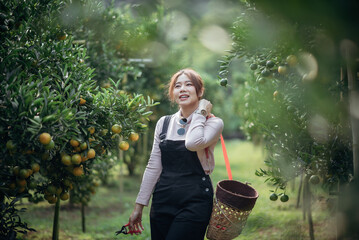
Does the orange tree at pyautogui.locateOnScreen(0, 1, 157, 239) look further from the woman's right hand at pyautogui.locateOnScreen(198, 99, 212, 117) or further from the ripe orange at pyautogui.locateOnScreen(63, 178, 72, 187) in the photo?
the woman's right hand at pyautogui.locateOnScreen(198, 99, 212, 117)

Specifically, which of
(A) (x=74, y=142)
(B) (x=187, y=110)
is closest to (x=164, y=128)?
(B) (x=187, y=110)

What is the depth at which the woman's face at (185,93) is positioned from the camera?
2.19 meters

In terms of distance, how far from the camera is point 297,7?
654mm

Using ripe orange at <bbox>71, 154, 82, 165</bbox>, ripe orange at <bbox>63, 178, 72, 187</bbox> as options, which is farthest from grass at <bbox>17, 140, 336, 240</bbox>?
ripe orange at <bbox>71, 154, 82, 165</bbox>

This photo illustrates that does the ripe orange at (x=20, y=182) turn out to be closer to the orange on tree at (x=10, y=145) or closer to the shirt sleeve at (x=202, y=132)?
the orange on tree at (x=10, y=145)

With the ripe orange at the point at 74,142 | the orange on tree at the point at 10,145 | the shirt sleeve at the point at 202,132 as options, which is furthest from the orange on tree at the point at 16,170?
the shirt sleeve at the point at 202,132

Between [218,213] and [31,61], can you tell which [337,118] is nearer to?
[218,213]

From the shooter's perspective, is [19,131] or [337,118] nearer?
[19,131]

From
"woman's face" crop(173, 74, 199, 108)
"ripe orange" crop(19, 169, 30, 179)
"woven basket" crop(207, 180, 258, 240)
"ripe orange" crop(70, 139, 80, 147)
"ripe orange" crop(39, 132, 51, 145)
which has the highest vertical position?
"woman's face" crop(173, 74, 199, 108)

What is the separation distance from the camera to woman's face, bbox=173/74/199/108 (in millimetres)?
2193

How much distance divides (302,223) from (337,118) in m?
2.38

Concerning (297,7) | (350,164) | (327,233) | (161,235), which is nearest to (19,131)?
(161,235)

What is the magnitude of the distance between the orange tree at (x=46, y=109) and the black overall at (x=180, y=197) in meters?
0.50

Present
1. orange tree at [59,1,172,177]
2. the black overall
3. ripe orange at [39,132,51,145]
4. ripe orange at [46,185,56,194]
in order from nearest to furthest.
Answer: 1. ripe orange at [39,132,51,145]
2. the black overall
3. ripe orange at [46,185,56,194]
4. orange tree at [59,1,172,177]
